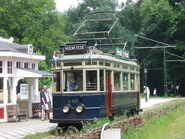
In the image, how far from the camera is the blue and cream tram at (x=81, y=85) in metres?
16.0

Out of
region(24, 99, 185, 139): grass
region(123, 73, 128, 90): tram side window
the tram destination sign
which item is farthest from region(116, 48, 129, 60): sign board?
region(24, 99, 185, 139): grass

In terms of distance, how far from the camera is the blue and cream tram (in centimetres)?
1599

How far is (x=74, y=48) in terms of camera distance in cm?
1688

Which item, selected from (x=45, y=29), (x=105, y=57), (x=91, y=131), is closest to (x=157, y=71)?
(x=45, y=29)

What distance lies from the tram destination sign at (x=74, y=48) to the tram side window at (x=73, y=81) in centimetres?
85

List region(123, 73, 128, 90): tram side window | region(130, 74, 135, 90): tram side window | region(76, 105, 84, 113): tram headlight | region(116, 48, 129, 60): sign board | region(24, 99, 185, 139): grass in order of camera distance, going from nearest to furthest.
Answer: region(24, 99, 185, 139): grass, region(76, 105, 84, 113): tram headlight, region(116, 48, 129, 60): sign board, region(123, 73, 128, 90): tram side window, region(130, 74, 135, 90): tram side window

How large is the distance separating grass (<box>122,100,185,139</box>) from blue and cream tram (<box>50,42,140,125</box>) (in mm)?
1719

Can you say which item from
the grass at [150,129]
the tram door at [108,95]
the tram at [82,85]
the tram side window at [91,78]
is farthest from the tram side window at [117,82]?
the tram side window at [91,78]

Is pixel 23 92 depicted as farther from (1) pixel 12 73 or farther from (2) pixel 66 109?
(2) pixel 66 109

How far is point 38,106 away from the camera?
24422mm

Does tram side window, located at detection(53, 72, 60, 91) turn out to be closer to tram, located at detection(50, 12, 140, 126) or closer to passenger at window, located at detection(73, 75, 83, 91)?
tram, located at detection(50, 12, 140, 126)

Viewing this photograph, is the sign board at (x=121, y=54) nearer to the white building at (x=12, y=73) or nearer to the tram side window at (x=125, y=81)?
the tram side window at (x=125, y=81)

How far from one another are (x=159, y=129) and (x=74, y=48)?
4.42 m

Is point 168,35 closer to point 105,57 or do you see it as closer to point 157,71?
point 157,71
